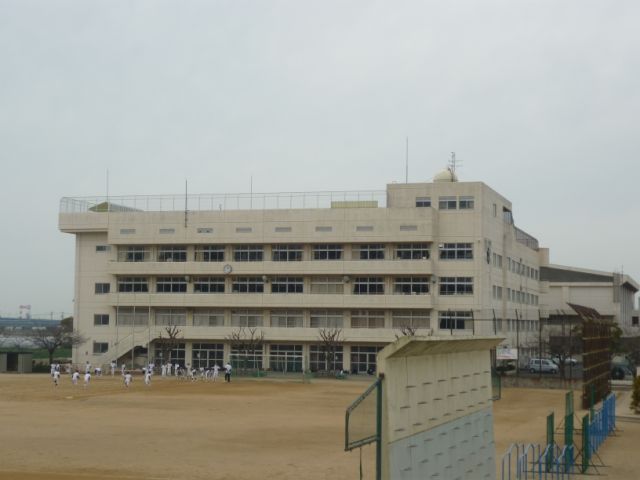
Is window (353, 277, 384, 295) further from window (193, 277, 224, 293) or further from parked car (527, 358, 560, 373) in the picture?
parked car (527, 358, 560, 373)

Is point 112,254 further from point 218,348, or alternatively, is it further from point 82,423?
point 82,423

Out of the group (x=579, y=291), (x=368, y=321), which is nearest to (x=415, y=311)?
(x=368, y=321)

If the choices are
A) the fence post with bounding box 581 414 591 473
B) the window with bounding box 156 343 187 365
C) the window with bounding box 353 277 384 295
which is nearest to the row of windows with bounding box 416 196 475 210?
the window with bounding box 353 277 384 295

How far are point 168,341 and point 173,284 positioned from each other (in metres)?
5.21

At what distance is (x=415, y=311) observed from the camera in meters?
68.2

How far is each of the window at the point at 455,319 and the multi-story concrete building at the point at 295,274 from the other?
0.13 metres

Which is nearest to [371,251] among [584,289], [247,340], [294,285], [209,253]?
[294,285]

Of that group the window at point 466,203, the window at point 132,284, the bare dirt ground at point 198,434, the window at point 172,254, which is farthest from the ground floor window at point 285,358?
the bare dirt ground at point 198,434

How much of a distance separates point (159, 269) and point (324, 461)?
52342 millimetres

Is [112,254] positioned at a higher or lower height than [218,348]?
higher

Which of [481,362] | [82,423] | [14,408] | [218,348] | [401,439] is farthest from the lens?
[218,348]

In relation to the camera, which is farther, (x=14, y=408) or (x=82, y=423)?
(x=14, y=408)

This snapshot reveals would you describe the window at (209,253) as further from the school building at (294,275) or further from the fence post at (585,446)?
the fence post at (585,446)

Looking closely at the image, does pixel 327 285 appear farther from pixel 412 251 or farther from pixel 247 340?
pixel 247 340
